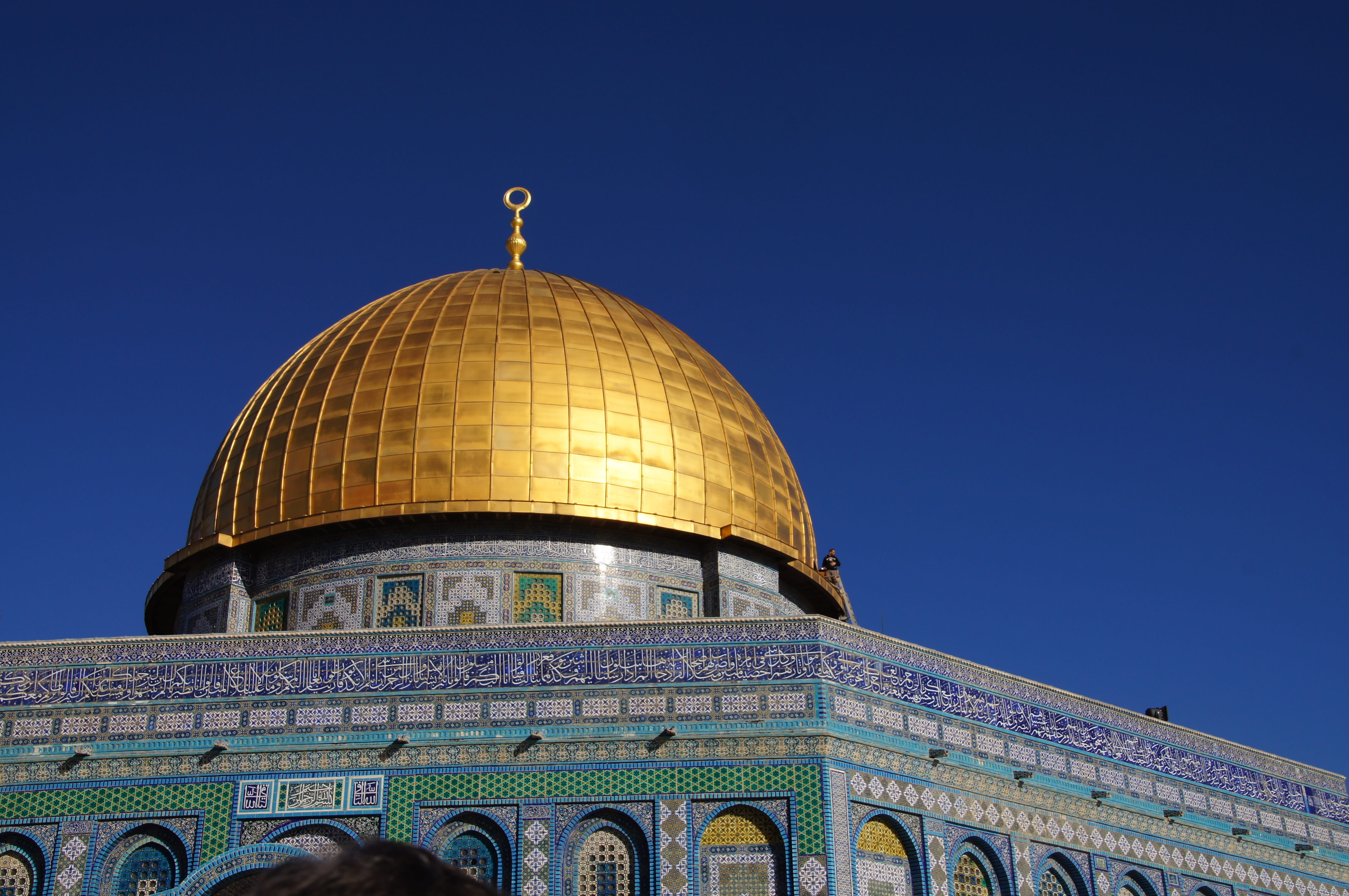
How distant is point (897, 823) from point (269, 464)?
25.0 ft

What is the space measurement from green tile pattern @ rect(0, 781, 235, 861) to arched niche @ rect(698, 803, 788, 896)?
3687 mm

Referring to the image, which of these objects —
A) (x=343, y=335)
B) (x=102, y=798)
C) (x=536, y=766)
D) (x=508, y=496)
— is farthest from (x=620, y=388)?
(x=102, y=798)

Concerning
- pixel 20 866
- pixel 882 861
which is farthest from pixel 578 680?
pixel 20 866

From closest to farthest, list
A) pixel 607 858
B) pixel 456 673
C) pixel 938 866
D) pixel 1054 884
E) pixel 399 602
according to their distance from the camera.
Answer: pixel 607 858, pixel 938 866, pixel 456 673, pixel 1054 884, pixel 399 602

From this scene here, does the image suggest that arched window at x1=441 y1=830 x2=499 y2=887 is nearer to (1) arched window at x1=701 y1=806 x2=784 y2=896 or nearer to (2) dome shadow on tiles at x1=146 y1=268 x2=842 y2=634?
(1) arched window at x1=701 y1=806 x2=784 y2=896

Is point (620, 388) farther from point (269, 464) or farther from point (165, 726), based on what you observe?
point (165, 726)

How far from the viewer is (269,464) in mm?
15172

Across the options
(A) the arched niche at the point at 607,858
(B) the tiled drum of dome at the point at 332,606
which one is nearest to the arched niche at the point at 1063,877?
(A) the arched niche at the point at 607,858

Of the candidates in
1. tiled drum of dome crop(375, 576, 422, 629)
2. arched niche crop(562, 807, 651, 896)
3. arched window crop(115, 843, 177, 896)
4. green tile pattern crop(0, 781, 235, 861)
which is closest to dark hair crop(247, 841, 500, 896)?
arched niche crop(562, 807, 651, 896)

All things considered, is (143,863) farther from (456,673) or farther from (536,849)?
(536,849)

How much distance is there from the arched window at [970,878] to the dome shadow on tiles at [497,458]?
3.76m

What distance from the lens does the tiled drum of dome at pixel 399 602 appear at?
14.0 metres

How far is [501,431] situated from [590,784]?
15.0 ft

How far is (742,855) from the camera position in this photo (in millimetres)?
10844
